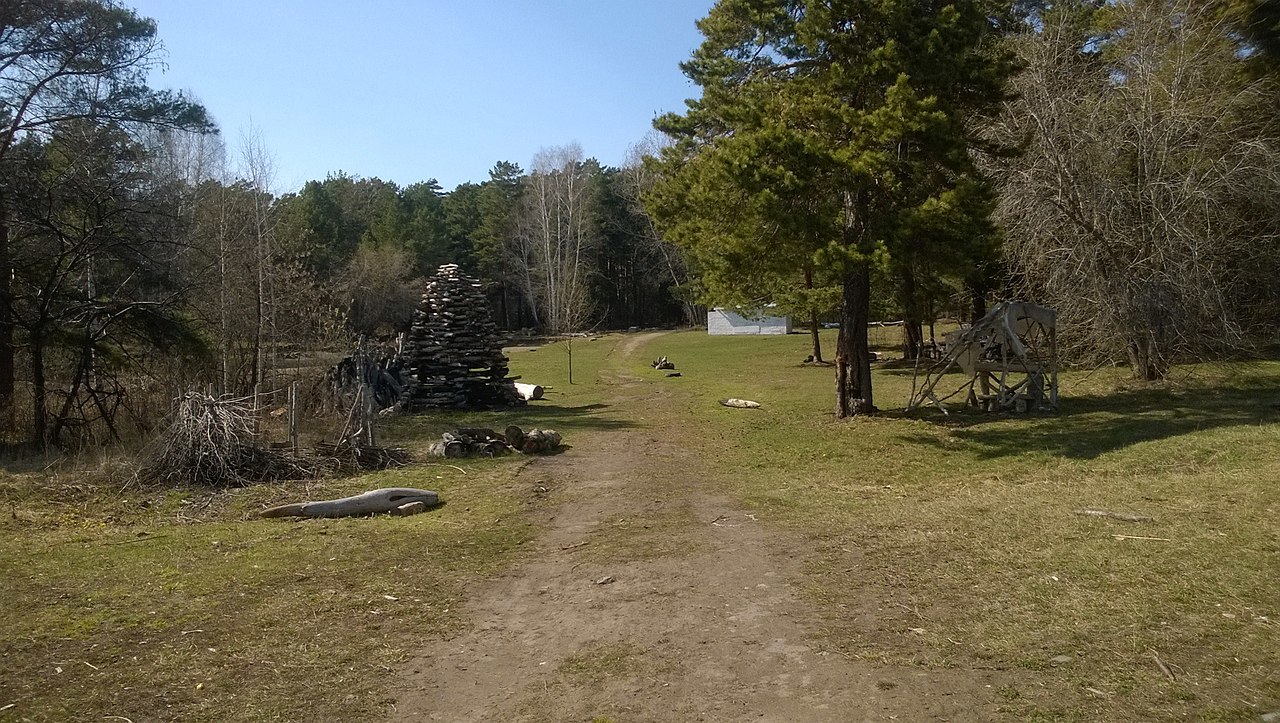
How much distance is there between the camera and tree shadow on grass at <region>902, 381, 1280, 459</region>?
14156 mm

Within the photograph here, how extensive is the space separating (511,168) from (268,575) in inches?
2812

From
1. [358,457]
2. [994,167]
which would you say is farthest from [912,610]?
[994,167]

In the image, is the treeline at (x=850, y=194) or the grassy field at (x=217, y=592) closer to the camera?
the grassy field at (x=217, y=592)

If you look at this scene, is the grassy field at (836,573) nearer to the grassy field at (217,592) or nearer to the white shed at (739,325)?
the grassy field at (217,592)

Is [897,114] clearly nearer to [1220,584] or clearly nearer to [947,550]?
[947,550]

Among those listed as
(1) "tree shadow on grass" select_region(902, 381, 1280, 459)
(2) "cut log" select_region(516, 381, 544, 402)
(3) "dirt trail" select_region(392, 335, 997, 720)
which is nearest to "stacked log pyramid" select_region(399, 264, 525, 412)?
(2) "cut log" select_region(516, 381, 544, 402)

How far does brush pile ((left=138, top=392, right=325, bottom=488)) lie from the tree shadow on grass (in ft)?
35.4

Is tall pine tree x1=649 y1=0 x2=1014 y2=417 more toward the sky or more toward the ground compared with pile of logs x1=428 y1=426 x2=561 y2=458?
more toward the sky

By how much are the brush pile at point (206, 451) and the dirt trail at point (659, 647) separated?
4894 mm

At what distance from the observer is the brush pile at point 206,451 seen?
11586 millimetres

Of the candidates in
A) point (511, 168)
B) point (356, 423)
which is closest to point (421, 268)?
point (511, 168)

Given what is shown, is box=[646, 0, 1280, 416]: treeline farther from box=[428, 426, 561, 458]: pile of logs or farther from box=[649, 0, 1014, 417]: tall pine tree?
box=[428, 426, 561, 458]: pile of logs

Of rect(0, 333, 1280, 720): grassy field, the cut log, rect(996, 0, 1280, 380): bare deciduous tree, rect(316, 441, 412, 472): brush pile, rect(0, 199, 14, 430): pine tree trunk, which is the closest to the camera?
rect(0, 333, 1280, 720): grassy field

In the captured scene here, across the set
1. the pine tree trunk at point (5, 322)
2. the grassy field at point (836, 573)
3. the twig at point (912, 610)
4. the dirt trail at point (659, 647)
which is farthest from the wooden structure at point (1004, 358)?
the pine tree trunk at point (5, 322)
